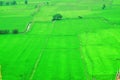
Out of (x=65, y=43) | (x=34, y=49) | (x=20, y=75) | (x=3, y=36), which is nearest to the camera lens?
(x=20, y=75)

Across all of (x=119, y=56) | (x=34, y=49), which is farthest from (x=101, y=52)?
(x=34, y=49)

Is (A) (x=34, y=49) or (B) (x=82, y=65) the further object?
(A) (x=34, y=49)

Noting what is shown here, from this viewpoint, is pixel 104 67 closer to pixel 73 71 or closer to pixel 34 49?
pixel 73 71

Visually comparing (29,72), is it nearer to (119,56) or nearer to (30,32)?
(119,56)

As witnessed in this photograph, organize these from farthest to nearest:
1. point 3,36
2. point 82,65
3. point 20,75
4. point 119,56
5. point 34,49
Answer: point 3,36
point 34,49
point 119,56
point 82,65
point 20,75

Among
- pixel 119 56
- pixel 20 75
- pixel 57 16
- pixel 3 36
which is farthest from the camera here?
pixel 57 16

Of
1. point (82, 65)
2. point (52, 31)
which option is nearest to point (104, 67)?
point (82, 65)
